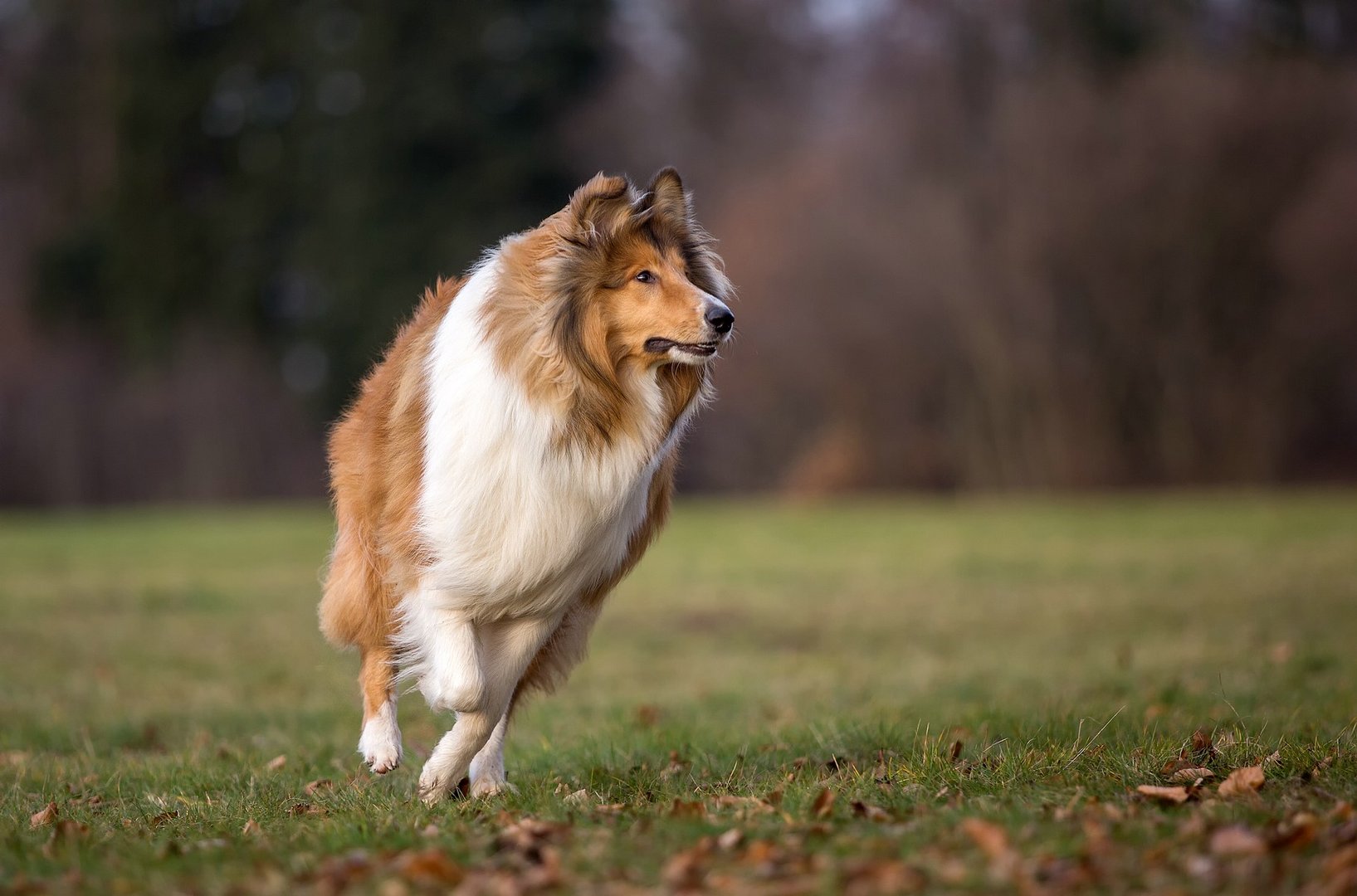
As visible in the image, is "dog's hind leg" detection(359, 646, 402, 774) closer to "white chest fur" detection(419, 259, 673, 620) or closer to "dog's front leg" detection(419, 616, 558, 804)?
"dog's front leg" detection(419, 616, 558, 804)

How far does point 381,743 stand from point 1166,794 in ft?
9.13

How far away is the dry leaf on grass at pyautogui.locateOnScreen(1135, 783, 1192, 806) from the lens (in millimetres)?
4402

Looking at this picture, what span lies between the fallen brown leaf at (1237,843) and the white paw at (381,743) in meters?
2.94

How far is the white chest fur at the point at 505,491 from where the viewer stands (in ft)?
16.4

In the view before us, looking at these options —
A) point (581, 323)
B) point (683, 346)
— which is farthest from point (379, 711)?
point (683, 346)

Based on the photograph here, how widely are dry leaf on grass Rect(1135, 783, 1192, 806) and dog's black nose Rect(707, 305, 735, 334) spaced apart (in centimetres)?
202

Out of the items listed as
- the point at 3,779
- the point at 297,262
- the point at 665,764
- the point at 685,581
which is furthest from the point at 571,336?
the point at 297,262

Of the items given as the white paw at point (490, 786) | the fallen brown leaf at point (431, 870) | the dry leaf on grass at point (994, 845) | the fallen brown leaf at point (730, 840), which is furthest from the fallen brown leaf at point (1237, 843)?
the white paw at point (490, 786)

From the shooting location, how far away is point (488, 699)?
528 cm

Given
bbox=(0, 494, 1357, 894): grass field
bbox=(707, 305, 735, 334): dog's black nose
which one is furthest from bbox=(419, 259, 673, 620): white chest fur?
bbox=(0, 494, 1357, 894): grass field

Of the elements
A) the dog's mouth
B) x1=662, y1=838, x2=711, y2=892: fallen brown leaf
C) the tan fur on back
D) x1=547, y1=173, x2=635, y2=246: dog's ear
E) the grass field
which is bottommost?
the grass field

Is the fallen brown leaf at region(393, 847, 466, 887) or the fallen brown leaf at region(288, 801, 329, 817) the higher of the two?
the fallen brown leaf at region(393, 847, 466, 887)

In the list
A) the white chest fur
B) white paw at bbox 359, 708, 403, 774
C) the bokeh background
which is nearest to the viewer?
the white chest fur

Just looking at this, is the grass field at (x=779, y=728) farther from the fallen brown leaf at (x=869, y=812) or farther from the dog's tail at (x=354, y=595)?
the dog's tail at (x=354, y=595)
